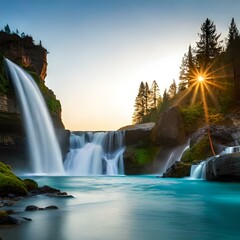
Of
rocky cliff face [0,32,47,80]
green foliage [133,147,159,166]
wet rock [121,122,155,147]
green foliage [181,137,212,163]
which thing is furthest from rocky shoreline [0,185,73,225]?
rocky cliff face [0,32,47,80]

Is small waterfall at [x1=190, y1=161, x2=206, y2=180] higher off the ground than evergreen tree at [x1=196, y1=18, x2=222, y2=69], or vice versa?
evergreen tree at [x1=196, y1=18, x2=222, y2=69]

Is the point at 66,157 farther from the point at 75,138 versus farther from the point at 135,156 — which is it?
the point at 135,156

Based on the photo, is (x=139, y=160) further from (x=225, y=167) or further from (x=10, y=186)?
(x=10, y=186)

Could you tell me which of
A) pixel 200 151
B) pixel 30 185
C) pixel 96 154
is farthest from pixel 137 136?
pixel 30 185

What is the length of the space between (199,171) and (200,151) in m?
5.44

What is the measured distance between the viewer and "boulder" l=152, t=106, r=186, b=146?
44.3 meters

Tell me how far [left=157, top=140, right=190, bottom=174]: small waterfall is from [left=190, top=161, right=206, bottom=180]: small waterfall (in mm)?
11027

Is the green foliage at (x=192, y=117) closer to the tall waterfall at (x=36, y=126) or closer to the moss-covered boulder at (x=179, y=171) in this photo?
the moss-covered boulder at (x=179, y=171)

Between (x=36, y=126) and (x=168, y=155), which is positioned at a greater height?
(x=36, y=126)

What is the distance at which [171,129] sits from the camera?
44375 mm

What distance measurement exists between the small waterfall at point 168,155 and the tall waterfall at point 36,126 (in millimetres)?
13365

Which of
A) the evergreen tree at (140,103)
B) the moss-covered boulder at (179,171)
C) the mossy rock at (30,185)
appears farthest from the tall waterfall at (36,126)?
the evergreen tree at (140,103)

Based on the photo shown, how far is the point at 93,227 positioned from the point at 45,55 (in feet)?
175

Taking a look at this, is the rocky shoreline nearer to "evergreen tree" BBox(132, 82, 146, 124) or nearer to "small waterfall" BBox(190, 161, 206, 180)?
"small waterfall" BBox(190, 161, 206, 180)
